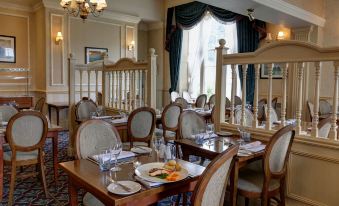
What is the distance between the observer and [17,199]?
3191 millimetres

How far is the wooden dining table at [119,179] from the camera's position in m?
1.52

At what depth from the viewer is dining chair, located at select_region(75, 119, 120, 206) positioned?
2.21 meters

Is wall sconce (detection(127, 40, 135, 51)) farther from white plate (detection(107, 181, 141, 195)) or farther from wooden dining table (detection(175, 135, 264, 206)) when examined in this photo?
white plate (detection(107, 181, 141, 195))

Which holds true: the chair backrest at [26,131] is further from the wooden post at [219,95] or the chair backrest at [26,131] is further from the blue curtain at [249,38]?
the blue curtain at [249,38]

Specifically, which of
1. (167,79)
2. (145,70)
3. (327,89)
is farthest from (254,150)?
(167,79)

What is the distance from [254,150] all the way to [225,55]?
1.17 meters

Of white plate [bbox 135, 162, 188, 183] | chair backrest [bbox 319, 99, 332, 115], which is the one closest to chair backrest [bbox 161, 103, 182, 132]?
white plate [bbox 135, 162, 188, 183]

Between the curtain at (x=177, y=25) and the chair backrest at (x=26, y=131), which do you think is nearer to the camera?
the chair backrest at (x=26, y=131)

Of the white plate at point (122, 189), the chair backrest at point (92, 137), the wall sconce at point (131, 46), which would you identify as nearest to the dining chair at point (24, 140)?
the chair backrest at point (92, 137)

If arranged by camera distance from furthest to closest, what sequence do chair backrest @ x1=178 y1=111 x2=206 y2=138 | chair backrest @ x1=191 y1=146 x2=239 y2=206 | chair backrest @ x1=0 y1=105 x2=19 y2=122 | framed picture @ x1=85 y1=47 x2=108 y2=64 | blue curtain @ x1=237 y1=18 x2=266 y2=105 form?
framed picture @ x1=85 y1=47 x2=108 y2=64 < blue curtain @ x1=237 y1=18 x2=266 y2=105 < chair backrest @ x1=0 y1=105 x2=19 y2=122 < chair backrest @ x1=178 y1=111 x2=206 y2=138 < chair backrest @ x1=191 y1=146 x2=239 y2=206

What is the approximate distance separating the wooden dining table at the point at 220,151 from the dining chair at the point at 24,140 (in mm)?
1560

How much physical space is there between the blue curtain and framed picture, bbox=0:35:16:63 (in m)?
5.61

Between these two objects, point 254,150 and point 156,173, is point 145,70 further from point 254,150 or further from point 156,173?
point 156,173

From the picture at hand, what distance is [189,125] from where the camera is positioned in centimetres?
309
